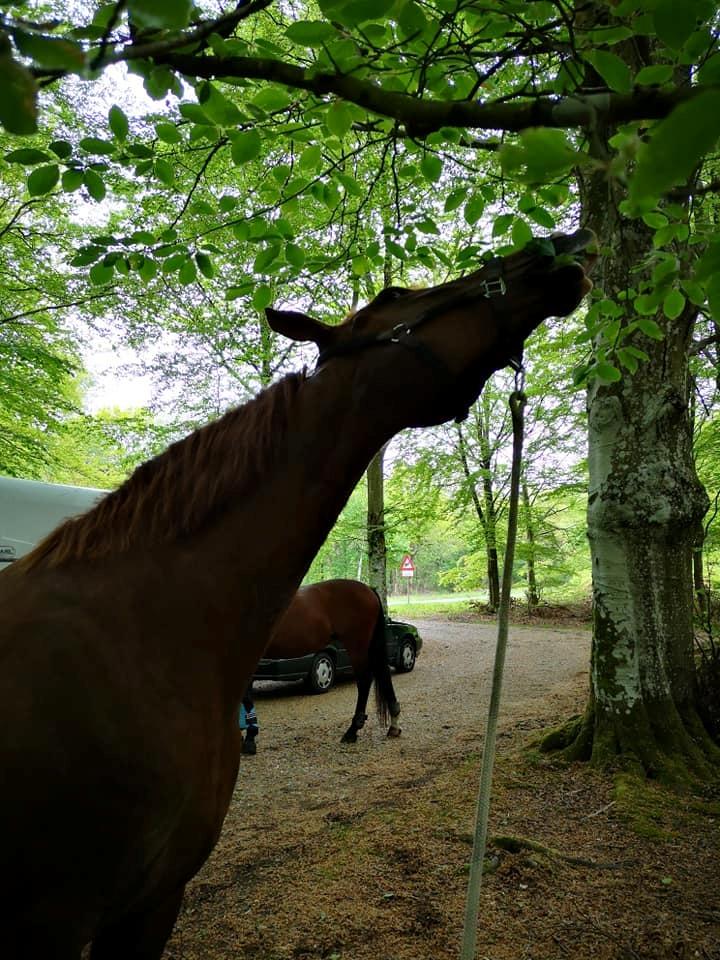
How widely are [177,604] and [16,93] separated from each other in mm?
1106

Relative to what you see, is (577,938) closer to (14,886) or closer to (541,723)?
(14,886)

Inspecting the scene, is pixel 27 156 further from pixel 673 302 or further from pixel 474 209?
pixel 673 302

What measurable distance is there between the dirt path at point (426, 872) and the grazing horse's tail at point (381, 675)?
90 cm

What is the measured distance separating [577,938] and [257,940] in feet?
4.65

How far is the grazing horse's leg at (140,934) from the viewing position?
1.39m

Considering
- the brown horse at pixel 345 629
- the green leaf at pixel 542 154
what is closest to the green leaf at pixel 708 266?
the green leaf at pixel 542 154

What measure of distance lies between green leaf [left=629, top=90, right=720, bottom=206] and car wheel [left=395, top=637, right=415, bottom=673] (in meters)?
10.7

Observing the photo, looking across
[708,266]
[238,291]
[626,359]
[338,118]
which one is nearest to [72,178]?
[238,291]

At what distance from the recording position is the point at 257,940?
250 cm

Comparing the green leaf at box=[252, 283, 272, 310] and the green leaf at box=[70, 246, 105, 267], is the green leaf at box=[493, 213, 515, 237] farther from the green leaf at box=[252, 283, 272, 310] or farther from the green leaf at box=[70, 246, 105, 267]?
the green leaf at box=[70, 246, 105, 267]

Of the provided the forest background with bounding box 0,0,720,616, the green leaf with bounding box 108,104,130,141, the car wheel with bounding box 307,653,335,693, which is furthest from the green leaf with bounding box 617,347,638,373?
the car wheel with bounding box 307,653,335,693

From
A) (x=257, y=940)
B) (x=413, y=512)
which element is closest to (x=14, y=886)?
(x=257, y=940)

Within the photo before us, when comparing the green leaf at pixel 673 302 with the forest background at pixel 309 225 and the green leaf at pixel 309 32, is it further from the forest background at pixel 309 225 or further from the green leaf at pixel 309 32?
the green leaf at pixel 309 32

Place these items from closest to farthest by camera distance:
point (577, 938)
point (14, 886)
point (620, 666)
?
point (14, 886) → point (577, 938) → point (620, 666)
